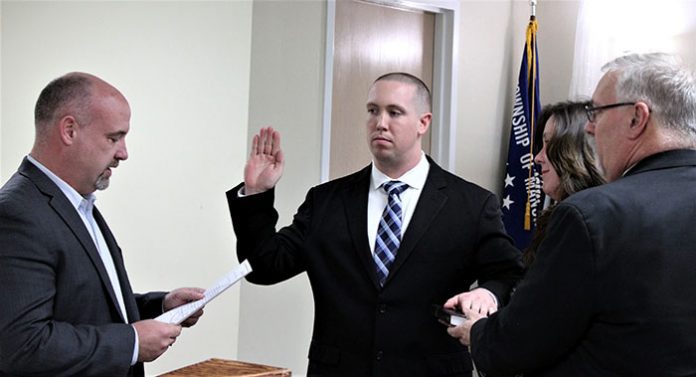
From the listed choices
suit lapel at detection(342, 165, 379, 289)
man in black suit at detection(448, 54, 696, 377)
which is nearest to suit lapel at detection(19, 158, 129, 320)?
suit lapel at detection(342, 165, 379, 289)

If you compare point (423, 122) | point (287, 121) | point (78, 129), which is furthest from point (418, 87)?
Result: point (287, 121)

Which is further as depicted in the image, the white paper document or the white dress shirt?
the white dress shirt

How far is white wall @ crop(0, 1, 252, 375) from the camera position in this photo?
159 inches

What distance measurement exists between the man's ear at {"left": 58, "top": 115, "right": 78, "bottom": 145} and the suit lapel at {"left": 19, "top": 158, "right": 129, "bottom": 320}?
95 mm

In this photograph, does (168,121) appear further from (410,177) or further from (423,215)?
(423,215)

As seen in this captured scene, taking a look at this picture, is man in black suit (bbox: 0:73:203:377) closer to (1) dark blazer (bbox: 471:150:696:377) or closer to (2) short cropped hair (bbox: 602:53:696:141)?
(1) dark blazer (bbox: 471:150:696:377)

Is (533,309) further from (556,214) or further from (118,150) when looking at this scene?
(118,150)

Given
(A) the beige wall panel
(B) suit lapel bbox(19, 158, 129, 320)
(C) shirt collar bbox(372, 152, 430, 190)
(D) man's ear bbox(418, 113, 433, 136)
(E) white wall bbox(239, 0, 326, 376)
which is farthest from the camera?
(A) the beige wall panel

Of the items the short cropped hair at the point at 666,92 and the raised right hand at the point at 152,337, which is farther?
the raised right hand at the point at 152,337

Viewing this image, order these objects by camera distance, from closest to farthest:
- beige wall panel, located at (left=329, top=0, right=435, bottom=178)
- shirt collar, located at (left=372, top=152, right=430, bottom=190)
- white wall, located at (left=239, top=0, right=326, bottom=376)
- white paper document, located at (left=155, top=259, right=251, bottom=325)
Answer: white paper document, located at (left=155, top=259, right=251, bottom=325) < shirt collar, located at (left=372, top=152, right=430, bottom=190) < white wall, located at (left=239, top=0, right=326, bottom=376) < beige wall panel, located at (left=329, top=0, right=435, bottom=178)

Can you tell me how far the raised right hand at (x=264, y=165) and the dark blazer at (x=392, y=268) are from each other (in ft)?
0.15

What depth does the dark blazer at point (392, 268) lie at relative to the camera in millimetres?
2387

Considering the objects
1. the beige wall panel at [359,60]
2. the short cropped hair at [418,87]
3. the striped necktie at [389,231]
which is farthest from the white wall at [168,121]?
the striped necktie at [389,231]

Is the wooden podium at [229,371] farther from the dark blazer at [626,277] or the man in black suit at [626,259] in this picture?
the dark blazer at [626,277]
